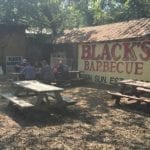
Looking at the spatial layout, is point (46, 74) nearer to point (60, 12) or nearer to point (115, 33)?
point (115, 33)

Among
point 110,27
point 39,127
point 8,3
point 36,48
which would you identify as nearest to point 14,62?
point 36,48

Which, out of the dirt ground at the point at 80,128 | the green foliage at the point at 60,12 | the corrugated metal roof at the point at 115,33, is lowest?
the dirt ground at the point at 80,128

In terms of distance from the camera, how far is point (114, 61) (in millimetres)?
18906

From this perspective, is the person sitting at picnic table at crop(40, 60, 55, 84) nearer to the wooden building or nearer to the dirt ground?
the wooden building

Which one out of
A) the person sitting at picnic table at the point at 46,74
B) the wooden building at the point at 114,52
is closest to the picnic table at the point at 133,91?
the wooden building at the point at 114,52

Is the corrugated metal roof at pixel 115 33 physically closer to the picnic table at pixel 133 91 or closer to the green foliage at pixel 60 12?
the picnic table at pixel 133 91

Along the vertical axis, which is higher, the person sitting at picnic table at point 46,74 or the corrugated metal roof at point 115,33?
the corrugated metal roof at point 115,33

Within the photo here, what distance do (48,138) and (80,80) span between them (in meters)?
11.2

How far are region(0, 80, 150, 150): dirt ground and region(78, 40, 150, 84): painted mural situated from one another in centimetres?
463

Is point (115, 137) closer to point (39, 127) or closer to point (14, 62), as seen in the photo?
point (39, 127)

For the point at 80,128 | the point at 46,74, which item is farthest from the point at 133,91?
the point at 46,74

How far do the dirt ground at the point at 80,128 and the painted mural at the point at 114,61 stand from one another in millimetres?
4635

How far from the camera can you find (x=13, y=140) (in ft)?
27.2

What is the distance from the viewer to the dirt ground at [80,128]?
8000 mm
